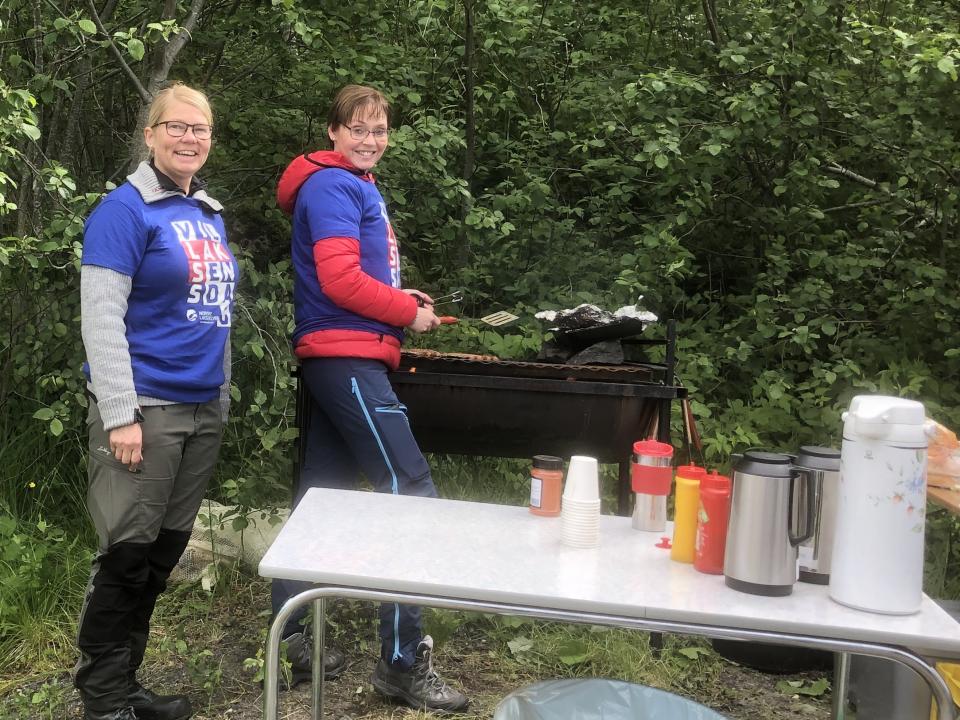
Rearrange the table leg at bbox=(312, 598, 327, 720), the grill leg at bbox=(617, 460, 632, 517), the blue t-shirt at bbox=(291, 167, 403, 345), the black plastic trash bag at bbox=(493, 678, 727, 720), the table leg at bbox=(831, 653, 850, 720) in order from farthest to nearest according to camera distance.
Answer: the grill leg at bbox=(617, 460, 632, 517)
the blue t-shirt at bbox=(291, 167, 403, 345)
the table leg at bbox=(312, 598, 327, 720)
the table leg at bbox=(831, 653, 850, 720)
the black plastic trash bag at bbox=(493, 678, 727, 720)

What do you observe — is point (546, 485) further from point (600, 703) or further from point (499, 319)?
point (499, 319)

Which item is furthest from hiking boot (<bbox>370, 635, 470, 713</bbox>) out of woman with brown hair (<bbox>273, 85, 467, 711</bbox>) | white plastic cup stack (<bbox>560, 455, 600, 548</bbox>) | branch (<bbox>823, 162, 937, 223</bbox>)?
branch (<bbox>823, 162, 937, 223</bbox>)

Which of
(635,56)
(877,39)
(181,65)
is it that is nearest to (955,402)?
(877,39)

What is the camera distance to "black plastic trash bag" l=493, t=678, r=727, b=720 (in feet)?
6.37

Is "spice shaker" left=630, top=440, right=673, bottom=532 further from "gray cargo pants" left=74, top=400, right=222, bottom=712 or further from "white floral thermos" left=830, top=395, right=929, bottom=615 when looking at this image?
"gray cargo pants" left=74, top=400, right=222, bottom=712

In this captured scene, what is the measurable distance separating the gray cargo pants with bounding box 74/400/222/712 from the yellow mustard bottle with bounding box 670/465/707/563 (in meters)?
1.45

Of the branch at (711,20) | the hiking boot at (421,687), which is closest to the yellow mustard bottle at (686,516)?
the hiking boot at (421,687)

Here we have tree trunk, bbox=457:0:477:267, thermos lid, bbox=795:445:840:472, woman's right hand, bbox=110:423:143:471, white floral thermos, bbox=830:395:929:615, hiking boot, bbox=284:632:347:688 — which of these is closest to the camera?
white floral thermos, bbox=830:395:929:615

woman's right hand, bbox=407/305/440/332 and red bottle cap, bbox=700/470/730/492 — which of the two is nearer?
red bottle cap, bbox=700/470/730/492

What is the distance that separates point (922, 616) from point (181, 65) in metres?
4.90

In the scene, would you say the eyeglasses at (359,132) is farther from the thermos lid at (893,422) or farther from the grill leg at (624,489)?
the thermos lid at (893,422)

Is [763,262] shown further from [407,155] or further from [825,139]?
[407,155]

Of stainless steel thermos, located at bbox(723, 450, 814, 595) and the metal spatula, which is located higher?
the metal spatula

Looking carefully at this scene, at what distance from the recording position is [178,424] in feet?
Result: 8.46
